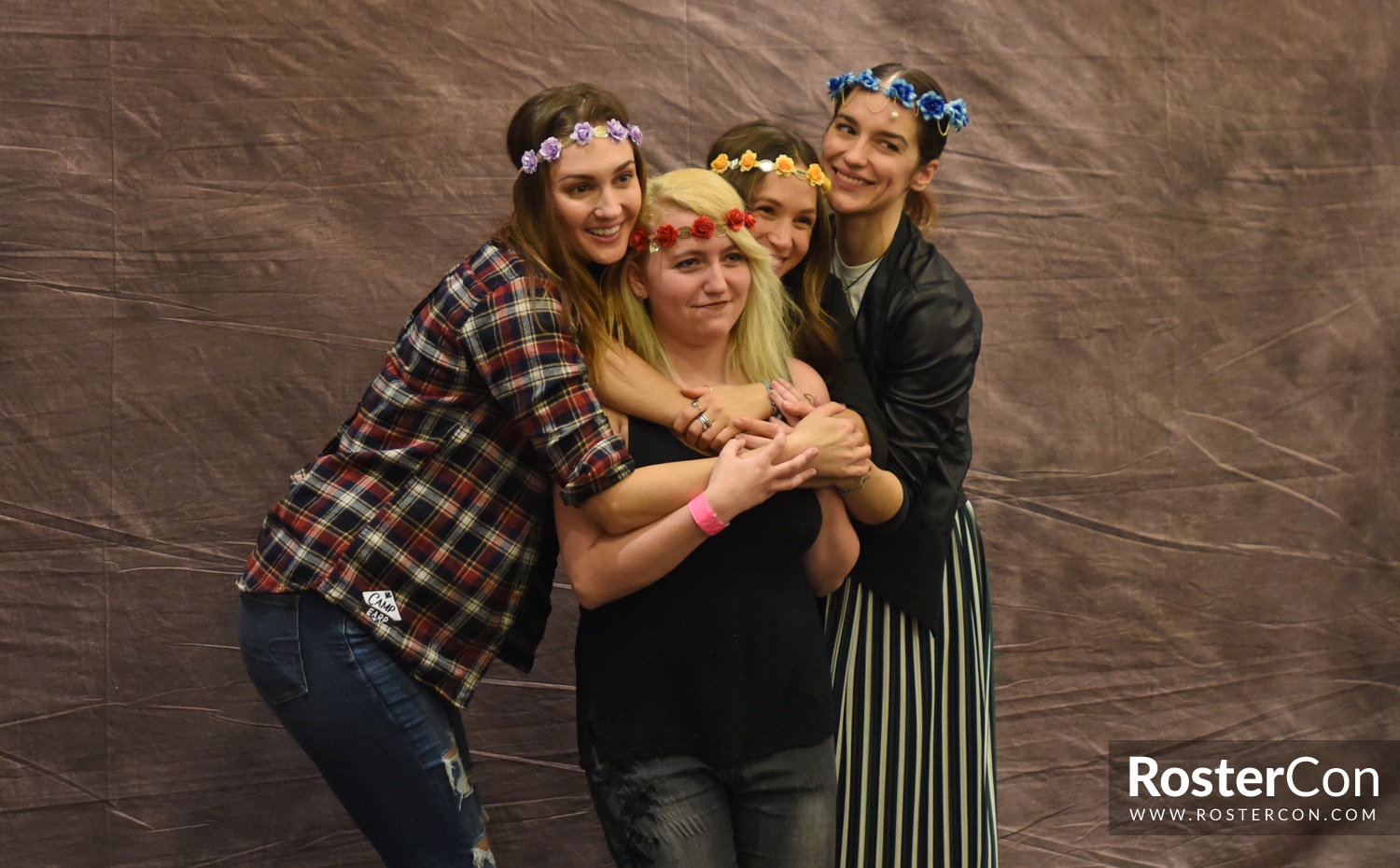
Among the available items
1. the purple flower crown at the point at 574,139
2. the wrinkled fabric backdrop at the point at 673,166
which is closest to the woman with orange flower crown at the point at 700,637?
the purple flower crown at the point at 574,139

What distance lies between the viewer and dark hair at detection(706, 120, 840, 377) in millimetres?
2117

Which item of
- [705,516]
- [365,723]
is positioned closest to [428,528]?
[365,723]

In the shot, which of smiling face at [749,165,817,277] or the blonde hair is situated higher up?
smiling face at [749,165,817,277]

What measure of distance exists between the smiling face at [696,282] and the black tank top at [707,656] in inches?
7.0

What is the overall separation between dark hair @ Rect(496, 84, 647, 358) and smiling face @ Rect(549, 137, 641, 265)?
23 millimetres

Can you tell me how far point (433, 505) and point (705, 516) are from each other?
0.43 m

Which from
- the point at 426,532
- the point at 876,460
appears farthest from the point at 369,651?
the point at 876,460

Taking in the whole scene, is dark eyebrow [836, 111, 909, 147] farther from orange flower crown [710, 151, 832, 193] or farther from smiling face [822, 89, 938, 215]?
orange flower crown [710, 151, 832, 193]

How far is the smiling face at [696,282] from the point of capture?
75.4 inches

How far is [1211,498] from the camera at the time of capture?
3309 millimetres

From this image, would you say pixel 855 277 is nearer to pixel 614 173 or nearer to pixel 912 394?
pixel 912 394

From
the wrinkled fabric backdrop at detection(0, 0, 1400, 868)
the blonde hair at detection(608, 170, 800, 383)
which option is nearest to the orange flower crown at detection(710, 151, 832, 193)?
the blonde hair at detection(608, 170, 800, 383)

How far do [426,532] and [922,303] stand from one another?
90cm

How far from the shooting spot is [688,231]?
192cm
